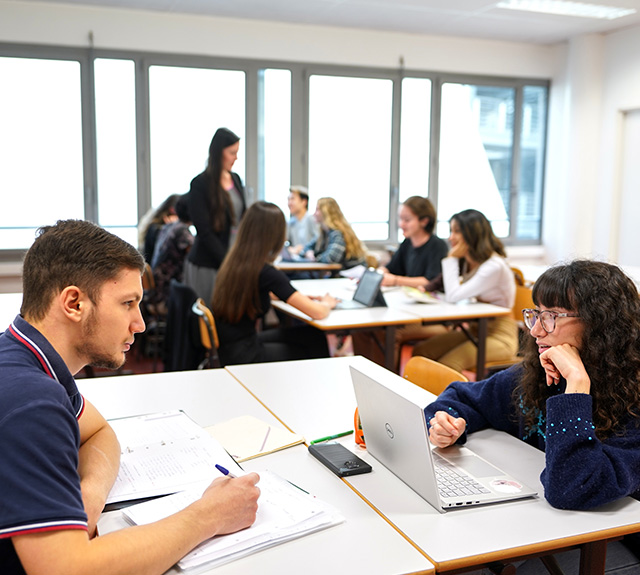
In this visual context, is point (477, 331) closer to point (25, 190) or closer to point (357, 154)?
point (357, 154)

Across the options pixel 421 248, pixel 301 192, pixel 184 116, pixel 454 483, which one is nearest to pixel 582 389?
pixel 454 483

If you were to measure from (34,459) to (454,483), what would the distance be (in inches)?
34.1

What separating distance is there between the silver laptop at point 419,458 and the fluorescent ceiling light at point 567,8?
549 cm

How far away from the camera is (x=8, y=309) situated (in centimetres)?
332

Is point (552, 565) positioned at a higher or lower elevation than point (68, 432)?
lower

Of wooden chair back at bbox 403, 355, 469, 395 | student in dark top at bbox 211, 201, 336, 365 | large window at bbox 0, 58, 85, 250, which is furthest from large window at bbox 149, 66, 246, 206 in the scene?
wooden chair back at bbox 403, 355, 469, 395

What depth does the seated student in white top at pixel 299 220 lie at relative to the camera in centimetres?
666

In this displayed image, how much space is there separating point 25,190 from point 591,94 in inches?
230

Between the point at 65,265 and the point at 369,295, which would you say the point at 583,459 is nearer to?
the point at 65,265

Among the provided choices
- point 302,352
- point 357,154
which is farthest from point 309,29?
point 302,352

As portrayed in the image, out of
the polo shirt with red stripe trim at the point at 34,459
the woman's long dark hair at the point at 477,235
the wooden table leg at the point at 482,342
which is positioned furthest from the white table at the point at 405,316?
the polo shirt with red stripe trim at the point at 34,459

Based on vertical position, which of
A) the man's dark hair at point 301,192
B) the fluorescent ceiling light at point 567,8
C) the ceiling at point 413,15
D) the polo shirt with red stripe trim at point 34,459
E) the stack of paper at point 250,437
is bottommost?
the stack of paper at point 250,437

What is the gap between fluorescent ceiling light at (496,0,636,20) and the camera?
20.1ft

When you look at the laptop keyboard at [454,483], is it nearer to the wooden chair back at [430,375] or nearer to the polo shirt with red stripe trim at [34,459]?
the wooden chair back at [430,375]
